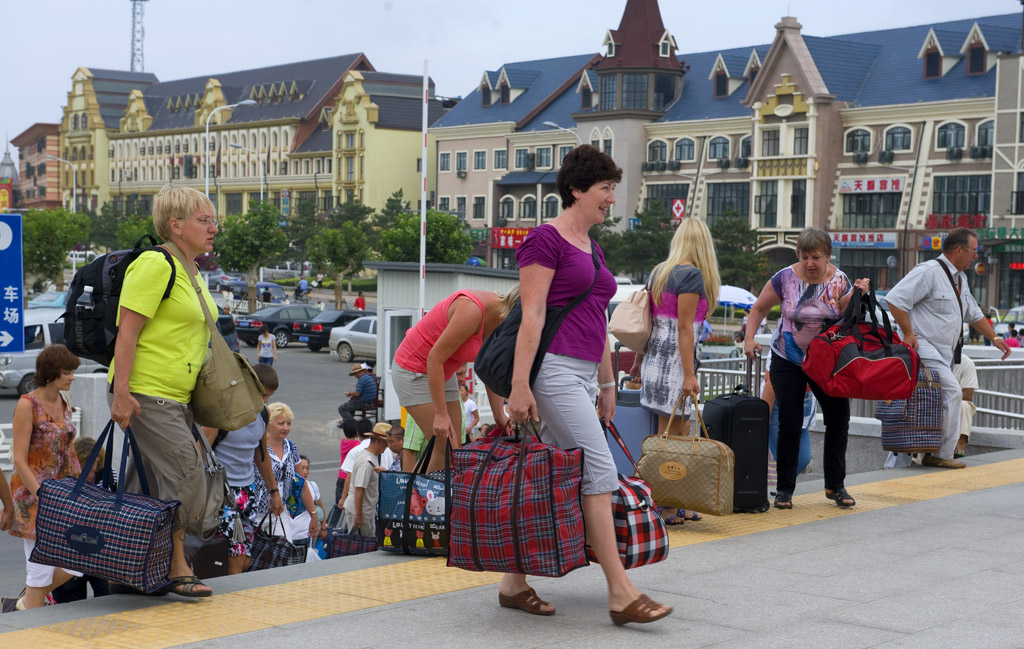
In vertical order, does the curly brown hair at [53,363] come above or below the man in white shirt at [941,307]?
below

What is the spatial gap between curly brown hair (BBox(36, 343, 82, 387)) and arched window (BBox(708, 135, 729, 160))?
64.4 m

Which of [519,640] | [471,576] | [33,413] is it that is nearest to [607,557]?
[519,640]

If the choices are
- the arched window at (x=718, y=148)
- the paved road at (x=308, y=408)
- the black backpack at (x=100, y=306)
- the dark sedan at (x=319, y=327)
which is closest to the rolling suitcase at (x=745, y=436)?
the black backpack at (x=100, y=306)

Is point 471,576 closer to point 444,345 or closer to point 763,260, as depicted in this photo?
point 444,345

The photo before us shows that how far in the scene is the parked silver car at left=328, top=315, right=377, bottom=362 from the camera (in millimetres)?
38156

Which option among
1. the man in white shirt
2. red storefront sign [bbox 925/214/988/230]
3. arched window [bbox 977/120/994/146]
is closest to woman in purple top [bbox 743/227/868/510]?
the man in white shirt

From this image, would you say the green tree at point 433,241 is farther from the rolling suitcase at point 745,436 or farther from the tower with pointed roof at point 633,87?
the rolling suitcase at point 745,436

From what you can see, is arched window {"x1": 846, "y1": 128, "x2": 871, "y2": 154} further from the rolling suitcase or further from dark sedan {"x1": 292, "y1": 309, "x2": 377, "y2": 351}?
the rolling suitcase

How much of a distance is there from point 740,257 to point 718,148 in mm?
15223

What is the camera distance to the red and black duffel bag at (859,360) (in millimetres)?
7477

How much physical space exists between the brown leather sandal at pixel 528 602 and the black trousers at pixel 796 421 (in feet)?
10.2

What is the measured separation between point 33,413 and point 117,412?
5.68 feet

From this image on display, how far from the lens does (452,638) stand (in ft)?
15.7

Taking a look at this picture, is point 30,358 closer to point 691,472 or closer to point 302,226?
point 691,472
